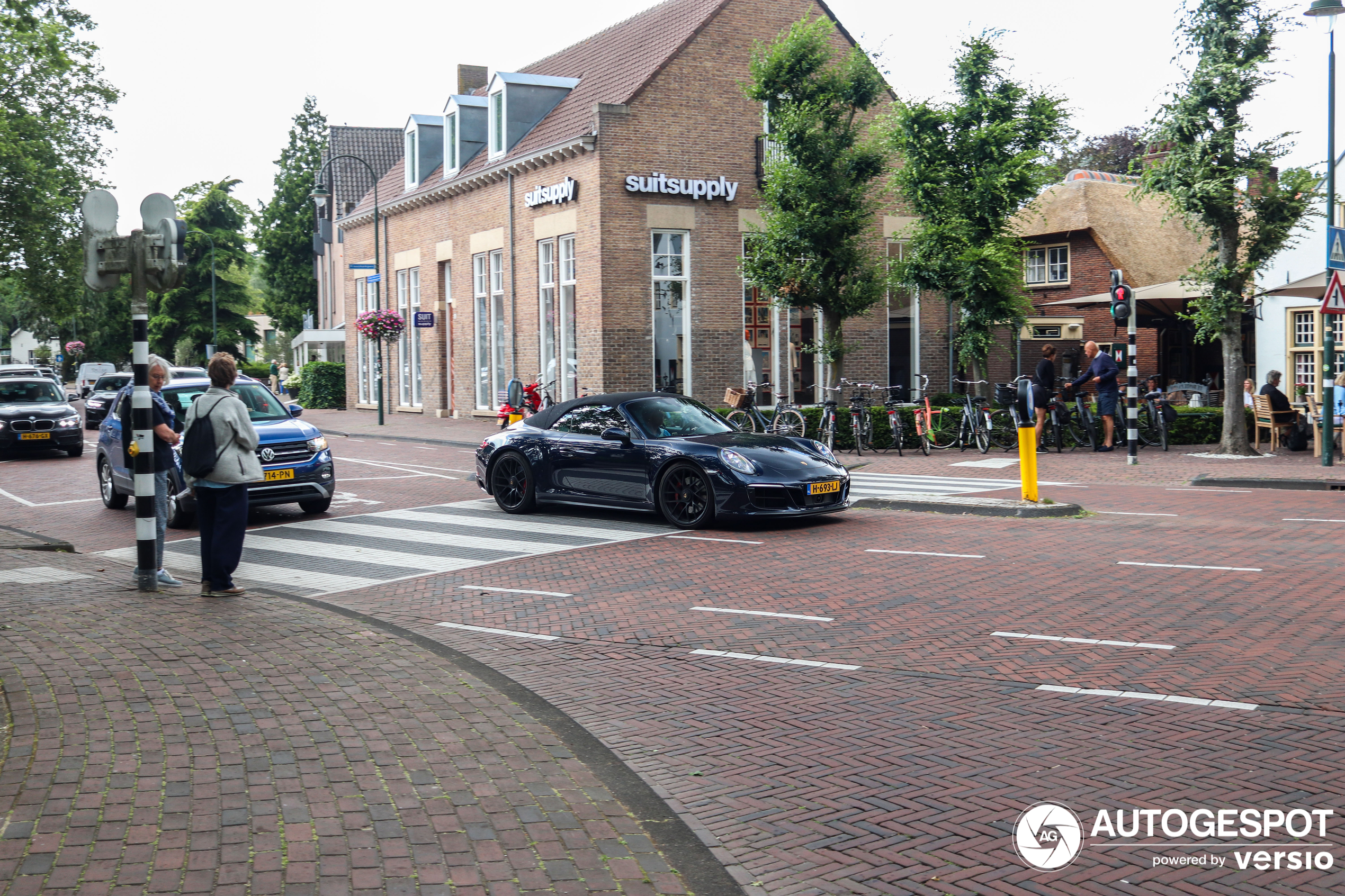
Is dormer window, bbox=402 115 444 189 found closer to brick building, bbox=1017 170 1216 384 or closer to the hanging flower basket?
the hanging flower basket

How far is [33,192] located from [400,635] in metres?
33.5

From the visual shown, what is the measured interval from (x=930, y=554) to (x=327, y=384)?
40681 mm

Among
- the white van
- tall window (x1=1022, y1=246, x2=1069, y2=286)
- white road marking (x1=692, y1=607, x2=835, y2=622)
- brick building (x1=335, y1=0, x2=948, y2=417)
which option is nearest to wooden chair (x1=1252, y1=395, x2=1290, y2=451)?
brick building (x1=335, y1=0, x2=948, y2=417)

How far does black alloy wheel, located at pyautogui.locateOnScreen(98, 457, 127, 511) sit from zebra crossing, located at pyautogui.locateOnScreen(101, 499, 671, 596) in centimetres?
305

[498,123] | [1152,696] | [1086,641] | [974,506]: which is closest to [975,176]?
[974,506]

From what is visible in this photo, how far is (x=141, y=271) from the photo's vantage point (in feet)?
29.2

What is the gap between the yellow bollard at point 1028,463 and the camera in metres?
13.1

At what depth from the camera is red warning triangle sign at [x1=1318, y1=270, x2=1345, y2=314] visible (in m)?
17.2

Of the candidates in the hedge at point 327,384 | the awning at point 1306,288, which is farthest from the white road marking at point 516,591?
the hedge at point 327,384

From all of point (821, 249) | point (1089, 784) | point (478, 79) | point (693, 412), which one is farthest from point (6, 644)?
point (478, 79)

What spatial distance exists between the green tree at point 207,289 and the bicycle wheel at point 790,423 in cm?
5494

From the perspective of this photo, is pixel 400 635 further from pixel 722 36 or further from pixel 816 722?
pixel 722 36

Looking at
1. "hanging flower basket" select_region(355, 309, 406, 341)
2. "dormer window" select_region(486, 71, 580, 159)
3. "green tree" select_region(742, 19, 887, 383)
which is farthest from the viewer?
"hanging flower basket" select_region(355, 309, 406, 341)

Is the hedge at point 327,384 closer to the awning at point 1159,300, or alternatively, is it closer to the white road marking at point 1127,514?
the awning at point 1159,300
